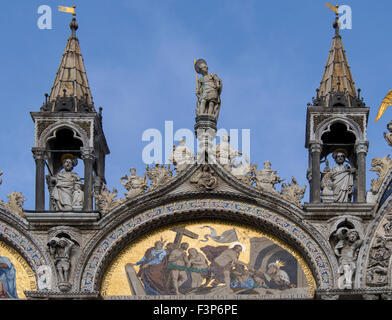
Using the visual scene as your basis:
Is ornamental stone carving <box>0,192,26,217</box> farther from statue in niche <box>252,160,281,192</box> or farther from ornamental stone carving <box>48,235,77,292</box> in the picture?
statue in niche <box>252,160,281,192</box>

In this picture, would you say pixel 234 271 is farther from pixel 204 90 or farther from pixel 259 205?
pixel 204 90

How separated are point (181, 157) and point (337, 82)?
3.47 meters

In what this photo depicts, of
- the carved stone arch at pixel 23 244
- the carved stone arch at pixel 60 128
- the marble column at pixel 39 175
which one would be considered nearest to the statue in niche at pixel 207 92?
the carved stone arch at pixel 60 128

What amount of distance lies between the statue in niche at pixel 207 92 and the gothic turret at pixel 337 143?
1.85 meters

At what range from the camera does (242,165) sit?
1255 inches

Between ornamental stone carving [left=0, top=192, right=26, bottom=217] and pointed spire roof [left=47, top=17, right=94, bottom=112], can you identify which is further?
pointed spire roof [left=47, top=17, right=94, bottom=112]

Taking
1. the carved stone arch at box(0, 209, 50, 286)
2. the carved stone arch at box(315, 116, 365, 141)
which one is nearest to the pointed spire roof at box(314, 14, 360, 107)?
the carved stone arch at box(315, 116, 365, 141)

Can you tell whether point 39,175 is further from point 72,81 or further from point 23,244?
point 72,81

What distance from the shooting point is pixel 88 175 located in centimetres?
3203

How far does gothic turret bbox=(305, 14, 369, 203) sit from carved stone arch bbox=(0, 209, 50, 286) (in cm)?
522

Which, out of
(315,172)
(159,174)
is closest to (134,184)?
(159,174)

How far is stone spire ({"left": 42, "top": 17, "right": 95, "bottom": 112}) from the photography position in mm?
32500
